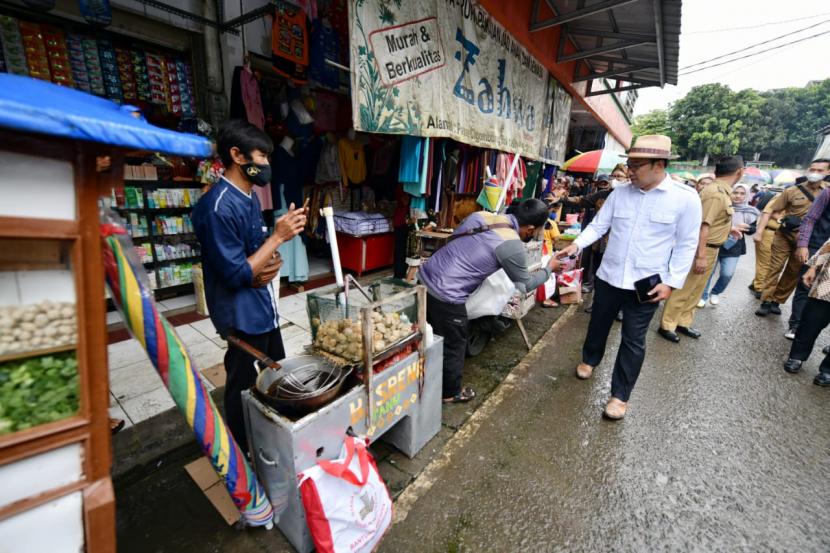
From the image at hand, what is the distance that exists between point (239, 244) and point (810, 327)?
5.76m

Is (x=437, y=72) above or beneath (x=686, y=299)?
above

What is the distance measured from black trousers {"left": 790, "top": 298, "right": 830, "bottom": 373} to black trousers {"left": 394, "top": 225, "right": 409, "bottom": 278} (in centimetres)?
510

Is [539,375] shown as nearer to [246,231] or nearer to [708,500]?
[708,500]

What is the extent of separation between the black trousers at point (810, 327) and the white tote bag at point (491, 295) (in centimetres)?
329

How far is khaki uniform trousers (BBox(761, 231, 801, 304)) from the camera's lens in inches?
215

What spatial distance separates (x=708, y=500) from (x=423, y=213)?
4398mm

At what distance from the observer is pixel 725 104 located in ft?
129

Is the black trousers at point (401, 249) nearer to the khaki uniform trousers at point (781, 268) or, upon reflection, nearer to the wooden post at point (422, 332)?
the wooden post at point (422, 332)

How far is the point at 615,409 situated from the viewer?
3.21m

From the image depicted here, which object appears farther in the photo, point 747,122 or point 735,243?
point 747,122

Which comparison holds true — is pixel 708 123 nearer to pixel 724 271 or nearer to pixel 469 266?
pixel 724 271

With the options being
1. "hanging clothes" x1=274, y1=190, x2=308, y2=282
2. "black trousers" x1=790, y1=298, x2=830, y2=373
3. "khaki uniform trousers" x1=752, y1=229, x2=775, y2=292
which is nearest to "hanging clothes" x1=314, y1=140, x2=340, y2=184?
"hanging clothes" x1=274, y1=190, x2=308, y2=282

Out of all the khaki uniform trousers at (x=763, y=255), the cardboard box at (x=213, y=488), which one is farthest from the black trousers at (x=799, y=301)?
the cardboard box at (x=213, y=488)

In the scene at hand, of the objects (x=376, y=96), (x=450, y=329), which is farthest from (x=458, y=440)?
(x=376, y=96)
